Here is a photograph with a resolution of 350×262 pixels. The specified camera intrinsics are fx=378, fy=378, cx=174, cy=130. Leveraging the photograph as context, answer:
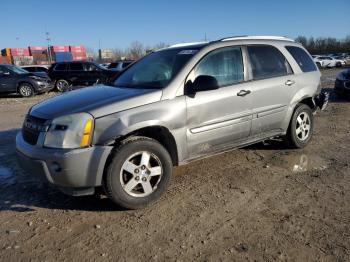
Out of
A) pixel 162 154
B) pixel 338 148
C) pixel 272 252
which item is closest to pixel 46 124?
pixel 162 154

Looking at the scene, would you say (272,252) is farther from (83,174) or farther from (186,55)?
(186,55)

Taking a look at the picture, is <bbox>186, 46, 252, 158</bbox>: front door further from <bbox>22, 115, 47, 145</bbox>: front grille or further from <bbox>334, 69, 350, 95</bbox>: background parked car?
<bbox>334, 69, 350, 95</bbox>: background parked car

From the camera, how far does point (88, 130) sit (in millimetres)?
3725

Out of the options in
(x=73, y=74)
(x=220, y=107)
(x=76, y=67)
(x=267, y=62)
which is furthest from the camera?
(x=76, y=67)

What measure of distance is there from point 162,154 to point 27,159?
141 centimetres

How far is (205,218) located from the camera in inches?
148

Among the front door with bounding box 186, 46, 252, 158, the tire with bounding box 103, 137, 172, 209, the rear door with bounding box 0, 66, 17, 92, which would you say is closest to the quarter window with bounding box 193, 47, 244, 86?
the front door with bounding box 186, 46, 252, 158

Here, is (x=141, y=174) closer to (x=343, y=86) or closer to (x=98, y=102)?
(x=98, y=102)

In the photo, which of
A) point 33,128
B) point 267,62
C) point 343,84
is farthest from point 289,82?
point 343,84

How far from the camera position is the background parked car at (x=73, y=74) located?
20.0 meters

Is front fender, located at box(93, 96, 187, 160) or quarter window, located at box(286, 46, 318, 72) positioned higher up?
quarter window, located at box(286, 46, 318, 72)

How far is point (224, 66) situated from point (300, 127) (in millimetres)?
1968

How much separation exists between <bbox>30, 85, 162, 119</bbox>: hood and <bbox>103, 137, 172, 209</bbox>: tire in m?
0.39

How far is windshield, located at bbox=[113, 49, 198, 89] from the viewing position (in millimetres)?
4574
